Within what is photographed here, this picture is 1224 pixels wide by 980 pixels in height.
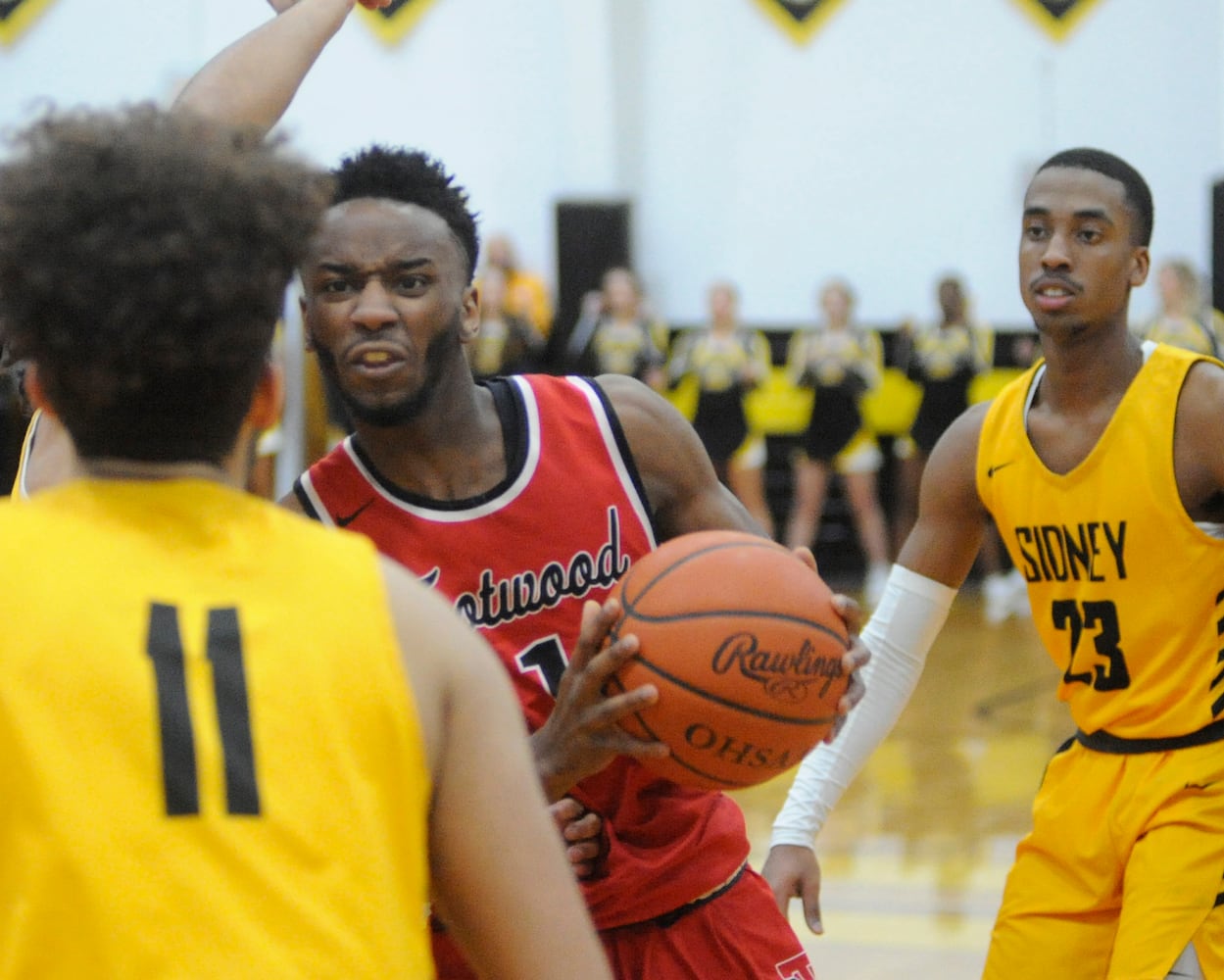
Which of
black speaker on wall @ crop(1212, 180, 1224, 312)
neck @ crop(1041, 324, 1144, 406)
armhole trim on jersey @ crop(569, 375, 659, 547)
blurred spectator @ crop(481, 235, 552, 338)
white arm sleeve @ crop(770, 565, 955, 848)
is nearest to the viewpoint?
armhole trim on jersey @ crop(569, 375, 659, 547)

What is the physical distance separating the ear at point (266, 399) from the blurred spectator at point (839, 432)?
33.0 feet

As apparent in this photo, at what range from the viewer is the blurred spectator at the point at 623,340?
40.0ft

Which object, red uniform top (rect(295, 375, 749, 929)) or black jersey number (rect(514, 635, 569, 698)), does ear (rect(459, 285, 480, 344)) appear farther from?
black jersey number (rect(514, 635, 569, 698))

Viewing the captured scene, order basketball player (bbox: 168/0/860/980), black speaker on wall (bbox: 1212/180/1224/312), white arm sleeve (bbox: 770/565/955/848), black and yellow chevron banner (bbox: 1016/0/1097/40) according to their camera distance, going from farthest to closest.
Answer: black and yellow chevron banner (bbox: 1016/0/1097/40) < black speaker on wall (bbox: 1212/180/1224/312) < white arm sleeve (bbox: 770/565/955/848) < basketball player (bbox: 168/0/860/980)

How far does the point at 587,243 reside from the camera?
13.8m

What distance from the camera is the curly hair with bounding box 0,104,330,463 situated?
129 centimetres

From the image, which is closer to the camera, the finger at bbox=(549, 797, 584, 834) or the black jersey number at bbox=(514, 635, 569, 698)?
the finger at bbox=(549, 797, 584, 834)

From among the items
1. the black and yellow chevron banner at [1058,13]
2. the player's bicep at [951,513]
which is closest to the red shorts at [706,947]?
→ the player's bicep at [951,513]

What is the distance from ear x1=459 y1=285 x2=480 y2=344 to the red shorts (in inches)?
37.3

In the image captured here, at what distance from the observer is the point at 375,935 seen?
1.33 meters

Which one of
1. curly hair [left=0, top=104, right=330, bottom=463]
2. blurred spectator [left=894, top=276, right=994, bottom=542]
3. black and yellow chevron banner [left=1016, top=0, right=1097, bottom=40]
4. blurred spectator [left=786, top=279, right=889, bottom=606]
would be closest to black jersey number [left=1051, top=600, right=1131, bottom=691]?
curly hair [left=0, top=104, right=330, bottom=463]

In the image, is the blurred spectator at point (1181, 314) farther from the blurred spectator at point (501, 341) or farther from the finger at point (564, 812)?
the finger at point (564, 812)

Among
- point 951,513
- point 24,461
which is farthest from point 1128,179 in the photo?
point 24,461

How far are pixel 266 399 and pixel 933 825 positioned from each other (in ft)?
14.8
